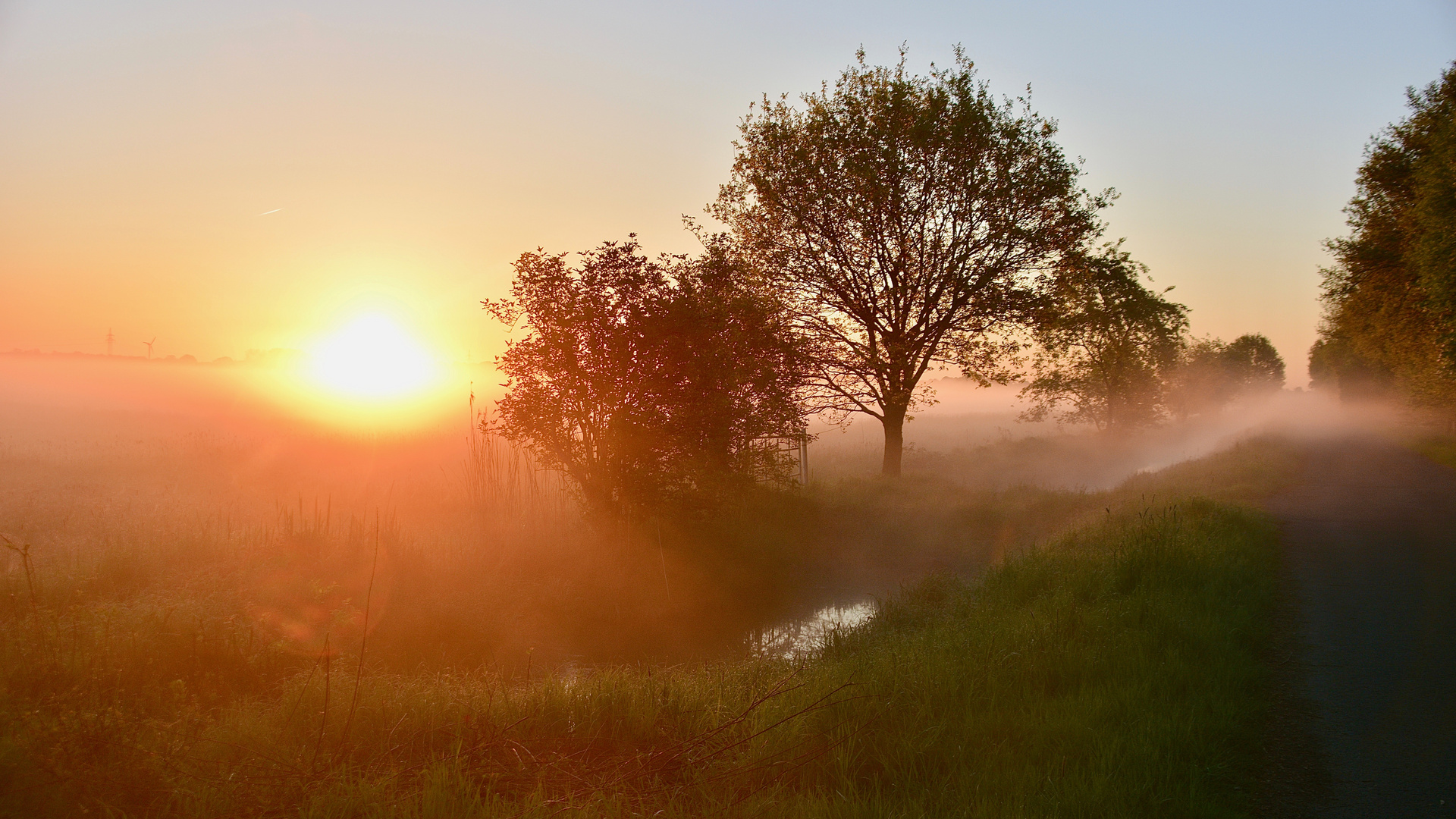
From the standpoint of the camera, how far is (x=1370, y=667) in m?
6.55

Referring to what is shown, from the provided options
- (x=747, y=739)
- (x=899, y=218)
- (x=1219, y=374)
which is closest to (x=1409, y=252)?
(x=899, y=218)

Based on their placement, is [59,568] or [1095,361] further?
[1095,361]

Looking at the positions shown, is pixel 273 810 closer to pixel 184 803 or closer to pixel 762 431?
pixel 184 803

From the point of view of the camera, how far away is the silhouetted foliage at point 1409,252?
1400cm

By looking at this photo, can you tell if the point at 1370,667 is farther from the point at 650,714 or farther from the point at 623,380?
the point at 623,380

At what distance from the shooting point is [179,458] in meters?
19.8

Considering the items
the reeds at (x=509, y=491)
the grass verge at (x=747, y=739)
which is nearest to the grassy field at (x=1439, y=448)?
the grass verge at (x=747, y=739)

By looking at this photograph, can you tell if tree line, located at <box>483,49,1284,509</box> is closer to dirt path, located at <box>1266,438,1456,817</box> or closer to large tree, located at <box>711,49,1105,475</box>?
large tree, located at <box>711,49,1105,475</box>

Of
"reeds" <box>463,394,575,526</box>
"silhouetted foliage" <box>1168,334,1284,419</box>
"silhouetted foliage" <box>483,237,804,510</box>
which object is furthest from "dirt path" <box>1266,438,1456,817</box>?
"silhouetted foliage" <box>1168,334,1284,419</box>

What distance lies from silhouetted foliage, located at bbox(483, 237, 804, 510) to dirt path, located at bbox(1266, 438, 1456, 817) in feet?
28.1

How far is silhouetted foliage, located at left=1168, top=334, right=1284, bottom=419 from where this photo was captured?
56688mm

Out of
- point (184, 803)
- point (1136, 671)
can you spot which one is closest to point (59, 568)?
point (184, 803)

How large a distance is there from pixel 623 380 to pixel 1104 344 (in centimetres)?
2722

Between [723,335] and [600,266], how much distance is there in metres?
2.60
